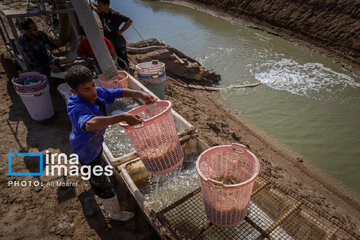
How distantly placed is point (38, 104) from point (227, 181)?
11.7 feet

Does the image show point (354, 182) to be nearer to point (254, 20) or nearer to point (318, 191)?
point (318, 191)

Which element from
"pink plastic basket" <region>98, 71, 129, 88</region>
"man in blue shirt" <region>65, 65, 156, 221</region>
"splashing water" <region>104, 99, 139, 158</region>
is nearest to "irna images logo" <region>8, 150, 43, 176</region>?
"splashing water" <region>104, 99, 139, 158</region>

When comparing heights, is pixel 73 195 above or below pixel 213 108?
above

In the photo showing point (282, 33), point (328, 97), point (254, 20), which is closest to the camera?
point (328, 97)

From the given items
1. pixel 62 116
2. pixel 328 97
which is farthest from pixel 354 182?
pixel 62 116

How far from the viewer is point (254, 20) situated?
1358 centimetres

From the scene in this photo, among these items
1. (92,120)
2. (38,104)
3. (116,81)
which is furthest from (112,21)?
(92,120)

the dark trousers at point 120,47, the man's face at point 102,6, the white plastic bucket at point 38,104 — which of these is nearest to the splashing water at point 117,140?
the white plastic bucket at point 38,104

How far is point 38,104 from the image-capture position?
420 centimetres

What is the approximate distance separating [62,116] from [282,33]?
11.1 meters

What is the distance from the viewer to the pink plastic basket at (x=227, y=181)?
6.49 feet

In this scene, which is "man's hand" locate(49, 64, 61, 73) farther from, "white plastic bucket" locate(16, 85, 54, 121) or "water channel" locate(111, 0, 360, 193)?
"water channel" locate(111, 0, 360, 193)

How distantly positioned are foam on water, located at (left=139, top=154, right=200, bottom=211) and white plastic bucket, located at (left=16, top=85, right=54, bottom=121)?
8.30ft

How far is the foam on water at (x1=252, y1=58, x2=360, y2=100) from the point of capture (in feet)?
23.9
